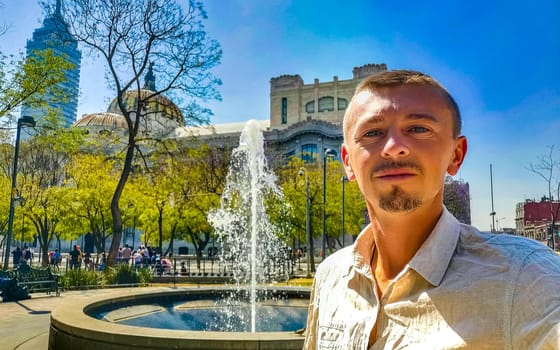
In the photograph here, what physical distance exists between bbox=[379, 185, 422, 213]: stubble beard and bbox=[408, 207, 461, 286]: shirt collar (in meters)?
0.11

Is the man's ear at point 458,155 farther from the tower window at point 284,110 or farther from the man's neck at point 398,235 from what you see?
the tower window at point 284,110

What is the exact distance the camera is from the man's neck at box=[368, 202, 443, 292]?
55.2 inches

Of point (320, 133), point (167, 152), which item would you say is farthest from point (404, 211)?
point (320, 133)

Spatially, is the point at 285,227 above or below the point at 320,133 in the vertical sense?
below

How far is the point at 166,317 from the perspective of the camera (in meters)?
9.19

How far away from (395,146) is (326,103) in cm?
8033

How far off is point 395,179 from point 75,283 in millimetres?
17790

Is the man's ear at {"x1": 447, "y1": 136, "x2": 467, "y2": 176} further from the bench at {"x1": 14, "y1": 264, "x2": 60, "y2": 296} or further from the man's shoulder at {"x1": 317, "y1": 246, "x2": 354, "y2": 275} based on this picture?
the bench at {"x1": 14, "y1": 264, "x2": 60, "y2": 296}

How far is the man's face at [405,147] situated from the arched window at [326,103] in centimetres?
7883

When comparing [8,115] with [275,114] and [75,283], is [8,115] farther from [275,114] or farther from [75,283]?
[275,114]

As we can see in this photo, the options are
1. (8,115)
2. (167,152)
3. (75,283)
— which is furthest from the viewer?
(167,152)

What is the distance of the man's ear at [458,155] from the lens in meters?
1.45

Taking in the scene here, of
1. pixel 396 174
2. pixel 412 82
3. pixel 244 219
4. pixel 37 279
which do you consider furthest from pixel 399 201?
pixel 244 219

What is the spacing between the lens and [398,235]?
4.77ft
